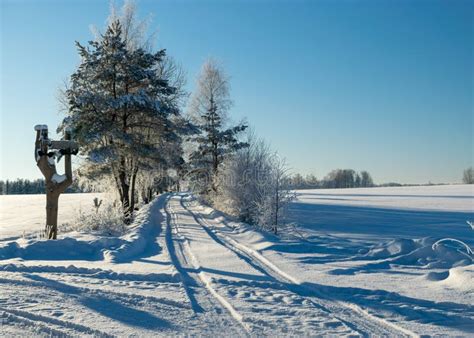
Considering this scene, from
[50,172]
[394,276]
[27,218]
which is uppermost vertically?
[50,172]

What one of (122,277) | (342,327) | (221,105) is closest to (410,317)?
(342,327)

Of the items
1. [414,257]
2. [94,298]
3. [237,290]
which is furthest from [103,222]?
[414,257]

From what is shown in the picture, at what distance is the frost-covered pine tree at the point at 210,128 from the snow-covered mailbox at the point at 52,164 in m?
15.2

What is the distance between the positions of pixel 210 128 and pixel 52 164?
57.6ft

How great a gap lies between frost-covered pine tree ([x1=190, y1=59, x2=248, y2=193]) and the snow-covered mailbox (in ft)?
49.8

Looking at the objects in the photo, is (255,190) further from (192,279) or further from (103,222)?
(192,279)

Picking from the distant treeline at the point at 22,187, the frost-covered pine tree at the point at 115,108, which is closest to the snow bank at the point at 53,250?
the frost-covered pine tree at the point at 115,108

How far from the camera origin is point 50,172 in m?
13.1

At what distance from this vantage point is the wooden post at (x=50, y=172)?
508 inches

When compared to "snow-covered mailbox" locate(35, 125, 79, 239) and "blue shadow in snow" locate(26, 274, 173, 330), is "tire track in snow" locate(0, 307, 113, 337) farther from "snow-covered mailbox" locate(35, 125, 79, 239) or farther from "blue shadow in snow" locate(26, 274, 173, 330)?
"snow-covered mailbox" locate(35, 125, 79, 239)

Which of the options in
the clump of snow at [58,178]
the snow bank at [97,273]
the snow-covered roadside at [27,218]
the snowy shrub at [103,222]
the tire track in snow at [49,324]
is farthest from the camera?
the snow-covered roadside at [27,218]

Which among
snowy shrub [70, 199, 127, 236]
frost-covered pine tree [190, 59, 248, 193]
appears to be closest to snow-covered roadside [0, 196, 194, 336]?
snowy shrub [70, 199, 127, 236]

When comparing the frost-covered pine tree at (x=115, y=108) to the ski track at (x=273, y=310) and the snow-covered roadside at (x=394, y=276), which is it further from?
the ski track at (x=273, y=310)

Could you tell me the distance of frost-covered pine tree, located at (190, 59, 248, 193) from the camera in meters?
29.4
